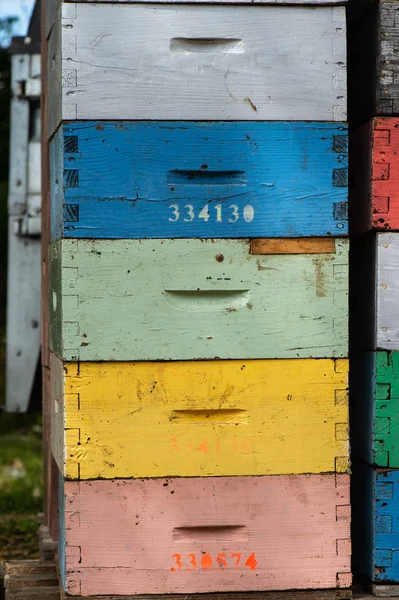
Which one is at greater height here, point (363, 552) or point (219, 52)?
point (219, 52)

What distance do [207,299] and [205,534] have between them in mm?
626

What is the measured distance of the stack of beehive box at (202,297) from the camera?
94.7 inches

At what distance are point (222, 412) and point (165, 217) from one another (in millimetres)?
541

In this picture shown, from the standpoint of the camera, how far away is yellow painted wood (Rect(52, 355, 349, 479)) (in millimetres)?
2400

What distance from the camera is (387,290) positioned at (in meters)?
2.56

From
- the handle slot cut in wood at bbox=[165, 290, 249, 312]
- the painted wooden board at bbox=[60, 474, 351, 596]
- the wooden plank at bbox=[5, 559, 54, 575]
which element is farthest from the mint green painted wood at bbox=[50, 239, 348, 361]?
the wooden plank at bbox=[5, 559, 54, 575]

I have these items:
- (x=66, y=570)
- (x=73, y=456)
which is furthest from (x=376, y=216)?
(x=66, y=570)

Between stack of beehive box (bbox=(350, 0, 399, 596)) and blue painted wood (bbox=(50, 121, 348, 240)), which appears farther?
stack of beehive box (bbox=(350, 0, 399, 596))

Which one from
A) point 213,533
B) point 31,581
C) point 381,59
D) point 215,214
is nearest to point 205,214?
point 215,214

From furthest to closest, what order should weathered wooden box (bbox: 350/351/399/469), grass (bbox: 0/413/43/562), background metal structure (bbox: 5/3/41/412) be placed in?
1. background metal structure (bbox: 5/3/41/412)
2. grass (bbox: 0/413/43/562)
3. weathered wooden box (bbox: 350/351/399/469)

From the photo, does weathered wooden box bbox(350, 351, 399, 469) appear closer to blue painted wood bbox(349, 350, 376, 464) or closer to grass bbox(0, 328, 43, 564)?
blue painted wood bbox(349, 350, 376, 464)

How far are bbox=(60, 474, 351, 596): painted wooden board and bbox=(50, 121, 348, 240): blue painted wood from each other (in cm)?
67

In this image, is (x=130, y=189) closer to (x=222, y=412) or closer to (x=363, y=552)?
(x=222, y=412)

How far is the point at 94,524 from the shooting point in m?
2.40
